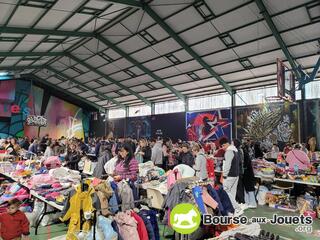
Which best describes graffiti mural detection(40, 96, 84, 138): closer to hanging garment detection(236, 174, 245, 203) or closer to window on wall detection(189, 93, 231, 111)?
window on wall detection(189, 93, 231, 111)

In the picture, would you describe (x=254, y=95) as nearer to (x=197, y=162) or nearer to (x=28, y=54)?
(x=197, y=162)

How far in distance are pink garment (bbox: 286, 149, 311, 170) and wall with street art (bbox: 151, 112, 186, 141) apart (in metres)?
10.5

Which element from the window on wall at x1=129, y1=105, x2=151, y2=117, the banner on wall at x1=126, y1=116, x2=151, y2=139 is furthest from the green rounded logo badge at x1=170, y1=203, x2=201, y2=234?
the window on wall at x1=129, y1=105, x2=151, y2=117

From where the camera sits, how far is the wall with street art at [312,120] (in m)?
11.5

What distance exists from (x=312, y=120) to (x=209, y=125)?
544 centimetres

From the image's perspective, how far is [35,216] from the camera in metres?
4.88

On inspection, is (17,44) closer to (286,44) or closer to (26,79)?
(26,79)

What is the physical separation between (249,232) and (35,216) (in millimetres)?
3869

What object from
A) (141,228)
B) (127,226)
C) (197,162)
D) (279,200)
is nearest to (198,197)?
(141,228)

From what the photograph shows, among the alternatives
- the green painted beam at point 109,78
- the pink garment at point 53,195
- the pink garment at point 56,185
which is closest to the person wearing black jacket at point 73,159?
the pink garment at point 56,185

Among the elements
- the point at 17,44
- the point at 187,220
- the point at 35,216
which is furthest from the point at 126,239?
the point at 17,44

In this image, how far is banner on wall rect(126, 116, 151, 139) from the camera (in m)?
19.6

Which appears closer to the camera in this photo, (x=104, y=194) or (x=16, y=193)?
(x=104, y=194)

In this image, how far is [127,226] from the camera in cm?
316
